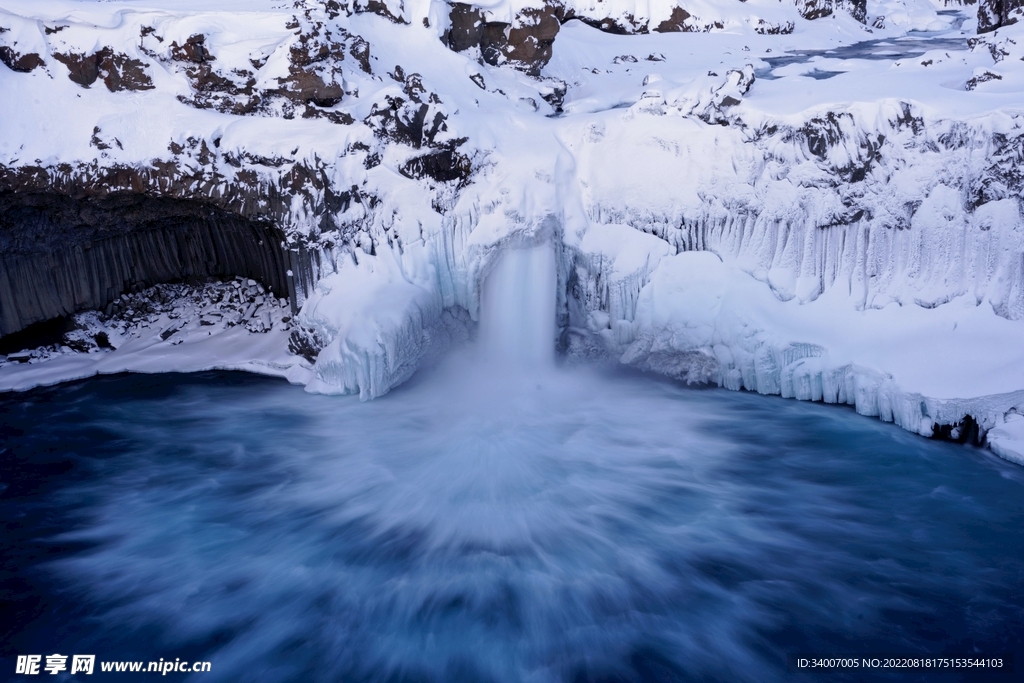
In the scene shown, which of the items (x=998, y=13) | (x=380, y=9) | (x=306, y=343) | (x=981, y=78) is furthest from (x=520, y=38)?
(x=998, y=13)

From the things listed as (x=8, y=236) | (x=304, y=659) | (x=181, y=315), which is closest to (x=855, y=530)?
(x=304, y=659)

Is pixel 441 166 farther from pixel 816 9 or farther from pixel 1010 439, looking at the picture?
pixel 816 9

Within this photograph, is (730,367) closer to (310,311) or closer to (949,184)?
(949,184)

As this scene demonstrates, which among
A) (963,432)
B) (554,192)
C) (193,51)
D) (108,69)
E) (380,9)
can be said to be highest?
(380,9)

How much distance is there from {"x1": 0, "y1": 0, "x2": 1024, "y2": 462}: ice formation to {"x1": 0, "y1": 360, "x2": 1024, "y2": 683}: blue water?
52 centimetres

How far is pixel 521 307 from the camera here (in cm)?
648

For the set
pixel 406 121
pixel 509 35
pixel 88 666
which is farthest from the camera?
pixel 509 35

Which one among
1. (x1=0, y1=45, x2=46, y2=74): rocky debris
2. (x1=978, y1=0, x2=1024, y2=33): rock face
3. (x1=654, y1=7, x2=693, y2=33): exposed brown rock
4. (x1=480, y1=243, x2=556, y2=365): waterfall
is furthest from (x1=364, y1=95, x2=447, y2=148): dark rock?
(x1=654, y1=7, x2=693, y2=33): exposed brown rock

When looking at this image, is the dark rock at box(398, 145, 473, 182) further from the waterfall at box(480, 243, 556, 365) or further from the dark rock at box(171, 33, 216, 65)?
the dark rock at box(171, 33, 216, 65)

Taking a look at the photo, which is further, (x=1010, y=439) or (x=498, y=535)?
(x=1010, y=439)

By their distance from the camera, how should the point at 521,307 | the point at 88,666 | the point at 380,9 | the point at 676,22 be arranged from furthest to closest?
the point at 676,22
the point at 380,9
the point at 521,307
the point at 88,666

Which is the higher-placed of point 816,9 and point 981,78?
point 816,9

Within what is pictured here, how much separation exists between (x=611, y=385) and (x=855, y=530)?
7.99ft

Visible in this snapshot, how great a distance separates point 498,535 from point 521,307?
2.51 metres
